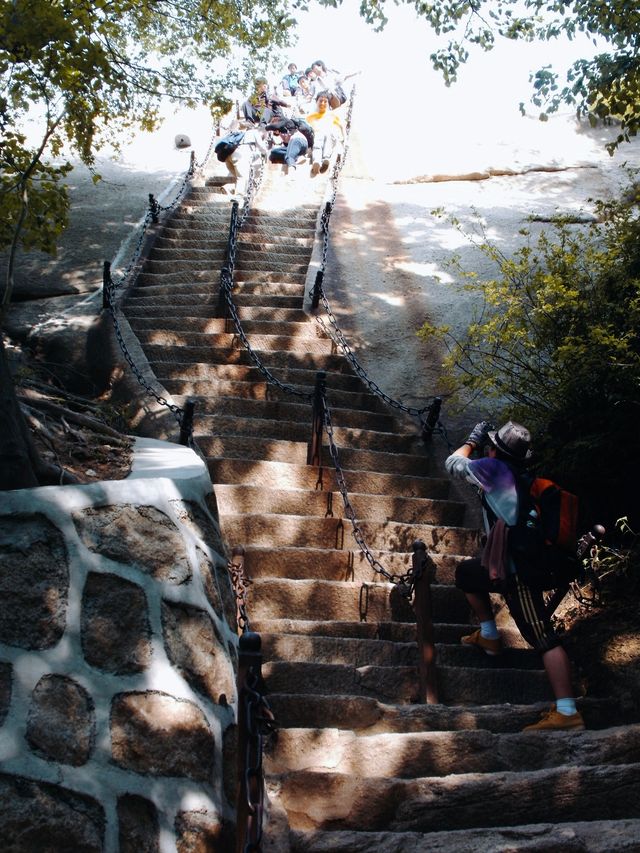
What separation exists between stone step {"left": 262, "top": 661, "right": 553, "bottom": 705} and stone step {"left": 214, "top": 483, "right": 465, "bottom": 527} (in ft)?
5.75

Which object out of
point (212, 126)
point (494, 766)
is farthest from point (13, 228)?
point (212, 126)

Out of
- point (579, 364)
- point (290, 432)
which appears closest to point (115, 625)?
point (579, 364)

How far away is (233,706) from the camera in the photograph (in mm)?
4004

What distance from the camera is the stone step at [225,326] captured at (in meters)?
9.67

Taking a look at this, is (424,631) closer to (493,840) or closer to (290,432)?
(493,840)

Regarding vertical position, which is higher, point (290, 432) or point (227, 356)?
point (227, 356)

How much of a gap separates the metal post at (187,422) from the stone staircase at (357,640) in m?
0.48

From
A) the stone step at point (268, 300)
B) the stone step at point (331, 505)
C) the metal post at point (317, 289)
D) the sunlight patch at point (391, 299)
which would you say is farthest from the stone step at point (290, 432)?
the sunlight patch at point (391, 299)

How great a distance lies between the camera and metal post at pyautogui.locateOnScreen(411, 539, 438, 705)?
16.9 ft

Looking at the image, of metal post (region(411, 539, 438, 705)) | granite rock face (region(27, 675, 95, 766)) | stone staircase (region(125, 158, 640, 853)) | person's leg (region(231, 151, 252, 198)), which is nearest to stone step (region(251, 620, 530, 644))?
stone staircase (region(125, 158, 640, 853))

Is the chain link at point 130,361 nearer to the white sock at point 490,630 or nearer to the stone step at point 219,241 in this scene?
the stone step at point 219,241

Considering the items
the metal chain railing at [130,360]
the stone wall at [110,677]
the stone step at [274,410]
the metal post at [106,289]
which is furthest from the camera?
the metal post at [106,289]

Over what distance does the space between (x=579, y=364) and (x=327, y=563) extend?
8.05 feet

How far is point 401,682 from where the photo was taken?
17.2ft
